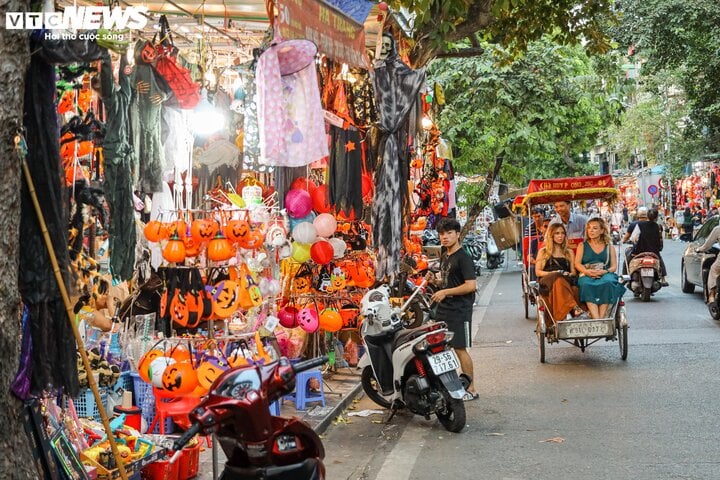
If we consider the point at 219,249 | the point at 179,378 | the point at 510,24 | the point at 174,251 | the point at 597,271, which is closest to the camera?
the point at 179,378

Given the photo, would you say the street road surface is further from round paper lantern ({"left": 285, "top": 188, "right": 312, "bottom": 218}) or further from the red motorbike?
the red motorbike

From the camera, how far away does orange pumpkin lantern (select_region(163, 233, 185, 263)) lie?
20.5 feet

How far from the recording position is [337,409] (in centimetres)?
884

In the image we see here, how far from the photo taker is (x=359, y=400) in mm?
9828

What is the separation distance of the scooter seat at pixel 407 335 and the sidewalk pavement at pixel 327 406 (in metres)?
0.95

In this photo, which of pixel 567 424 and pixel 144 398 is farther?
pixel 567 424

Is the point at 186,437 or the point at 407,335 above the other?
the point at 186,437

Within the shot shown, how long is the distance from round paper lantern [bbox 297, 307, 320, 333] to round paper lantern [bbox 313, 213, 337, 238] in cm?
82

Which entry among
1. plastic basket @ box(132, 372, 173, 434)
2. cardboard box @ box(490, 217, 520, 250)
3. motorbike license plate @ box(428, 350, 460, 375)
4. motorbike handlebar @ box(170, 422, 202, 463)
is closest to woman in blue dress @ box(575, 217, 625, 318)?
motorbike license plate @ box(428, 350, 460, 375)

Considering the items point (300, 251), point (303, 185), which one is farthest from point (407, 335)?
point (303, 185)

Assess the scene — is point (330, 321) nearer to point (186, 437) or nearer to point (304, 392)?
point (304, 392)

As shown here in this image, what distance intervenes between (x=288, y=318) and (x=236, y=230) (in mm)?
2531

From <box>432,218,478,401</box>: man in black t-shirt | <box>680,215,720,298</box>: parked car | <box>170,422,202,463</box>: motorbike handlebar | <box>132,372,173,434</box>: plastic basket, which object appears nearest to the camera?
<box>170,422,202,463</box>: motorbike handlebar

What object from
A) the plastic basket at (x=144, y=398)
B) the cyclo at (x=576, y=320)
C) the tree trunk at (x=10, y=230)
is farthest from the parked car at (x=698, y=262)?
the tree trunk at (x=10, y=230)
